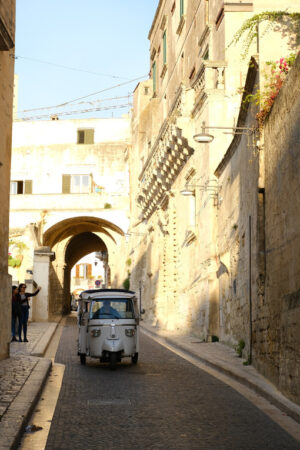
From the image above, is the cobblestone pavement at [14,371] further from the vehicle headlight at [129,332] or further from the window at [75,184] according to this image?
the window at [75,184]

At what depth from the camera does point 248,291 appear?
1462 centimetres

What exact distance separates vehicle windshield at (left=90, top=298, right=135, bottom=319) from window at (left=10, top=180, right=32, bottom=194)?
34620mm

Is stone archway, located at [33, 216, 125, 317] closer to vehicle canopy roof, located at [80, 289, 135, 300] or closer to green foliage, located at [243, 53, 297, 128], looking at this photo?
vehicle canopy roof, located at [80, 289, 135, 300]

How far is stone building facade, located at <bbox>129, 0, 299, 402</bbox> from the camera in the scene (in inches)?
558

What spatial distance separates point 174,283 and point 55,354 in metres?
13.2

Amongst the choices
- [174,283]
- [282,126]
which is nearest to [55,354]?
[282,126]

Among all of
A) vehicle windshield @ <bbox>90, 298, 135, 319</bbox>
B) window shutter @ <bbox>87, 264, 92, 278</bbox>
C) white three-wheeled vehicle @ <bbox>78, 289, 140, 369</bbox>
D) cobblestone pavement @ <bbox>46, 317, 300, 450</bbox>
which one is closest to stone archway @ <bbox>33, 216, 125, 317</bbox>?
white three-wheeled vehicle @ <bbox>78, 289, 140, 369</bbox>

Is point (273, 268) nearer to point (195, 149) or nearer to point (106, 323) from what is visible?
point (106, 323)

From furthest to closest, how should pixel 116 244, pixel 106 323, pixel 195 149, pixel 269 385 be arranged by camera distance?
pixel 116 244
pixel 195 149
pixel 106 323
pixel 269 385

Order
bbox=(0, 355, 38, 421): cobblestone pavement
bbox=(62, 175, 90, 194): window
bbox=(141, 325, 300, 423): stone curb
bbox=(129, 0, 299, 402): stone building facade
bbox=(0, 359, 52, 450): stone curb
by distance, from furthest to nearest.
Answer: bbox=(62, 175, 90, 194): window, bbox=(129, 0, 299, 402): stone building facade, bbox=(0, 355, 38, 421): cobblestone pavement, bbox=(141, 325, 300, 423): stone curb, bbox=(0, 359, 52, 450): stone curb

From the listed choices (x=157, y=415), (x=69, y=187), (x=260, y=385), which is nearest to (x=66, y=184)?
(x=69, y=187)

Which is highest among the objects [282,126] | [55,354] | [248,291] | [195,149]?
[195,149]

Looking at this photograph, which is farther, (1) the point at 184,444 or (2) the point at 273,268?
(2) the point at 273,268

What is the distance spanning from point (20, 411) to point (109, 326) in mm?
6723
